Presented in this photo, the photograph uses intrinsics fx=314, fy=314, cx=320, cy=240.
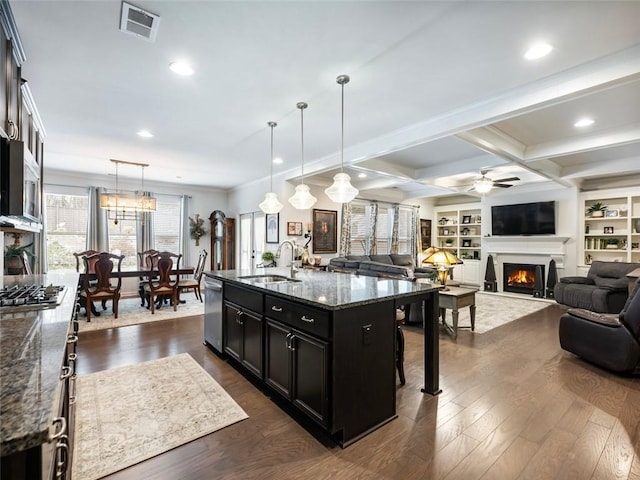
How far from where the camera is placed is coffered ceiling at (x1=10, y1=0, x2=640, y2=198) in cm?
216

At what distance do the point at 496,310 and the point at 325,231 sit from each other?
396 centimetres

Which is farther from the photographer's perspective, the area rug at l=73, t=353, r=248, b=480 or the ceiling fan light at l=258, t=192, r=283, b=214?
the ceiling fan light at l=258, t=192, r=283, b=214

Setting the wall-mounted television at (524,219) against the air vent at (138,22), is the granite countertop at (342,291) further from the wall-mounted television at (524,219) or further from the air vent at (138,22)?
the wall-mounted television at (524,219)

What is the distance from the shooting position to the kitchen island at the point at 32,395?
0.67 metres

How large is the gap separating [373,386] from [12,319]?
2.15 m

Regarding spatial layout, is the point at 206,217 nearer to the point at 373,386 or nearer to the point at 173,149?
the point at 173,149

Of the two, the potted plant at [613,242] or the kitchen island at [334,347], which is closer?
the kitchen island at [334,347]

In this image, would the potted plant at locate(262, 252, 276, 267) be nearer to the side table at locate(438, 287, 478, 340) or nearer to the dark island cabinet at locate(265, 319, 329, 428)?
the side table at locate(438, 287, 478, 340)

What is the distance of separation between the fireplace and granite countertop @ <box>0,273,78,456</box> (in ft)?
Result: 28.7

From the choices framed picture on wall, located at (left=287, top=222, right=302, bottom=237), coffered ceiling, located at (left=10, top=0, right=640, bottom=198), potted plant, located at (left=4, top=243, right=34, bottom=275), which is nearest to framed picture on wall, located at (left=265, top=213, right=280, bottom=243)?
framed picture on wall, located at (left=287, top=222, right=302, bottom=237)

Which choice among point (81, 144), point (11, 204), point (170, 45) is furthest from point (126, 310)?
point (170, 45)

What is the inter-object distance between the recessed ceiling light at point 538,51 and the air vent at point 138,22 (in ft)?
9.22

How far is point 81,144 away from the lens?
497 centimetres

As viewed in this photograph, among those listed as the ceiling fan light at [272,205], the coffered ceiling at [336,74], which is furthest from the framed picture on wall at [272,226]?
the ceiling fan light at [272,205]
